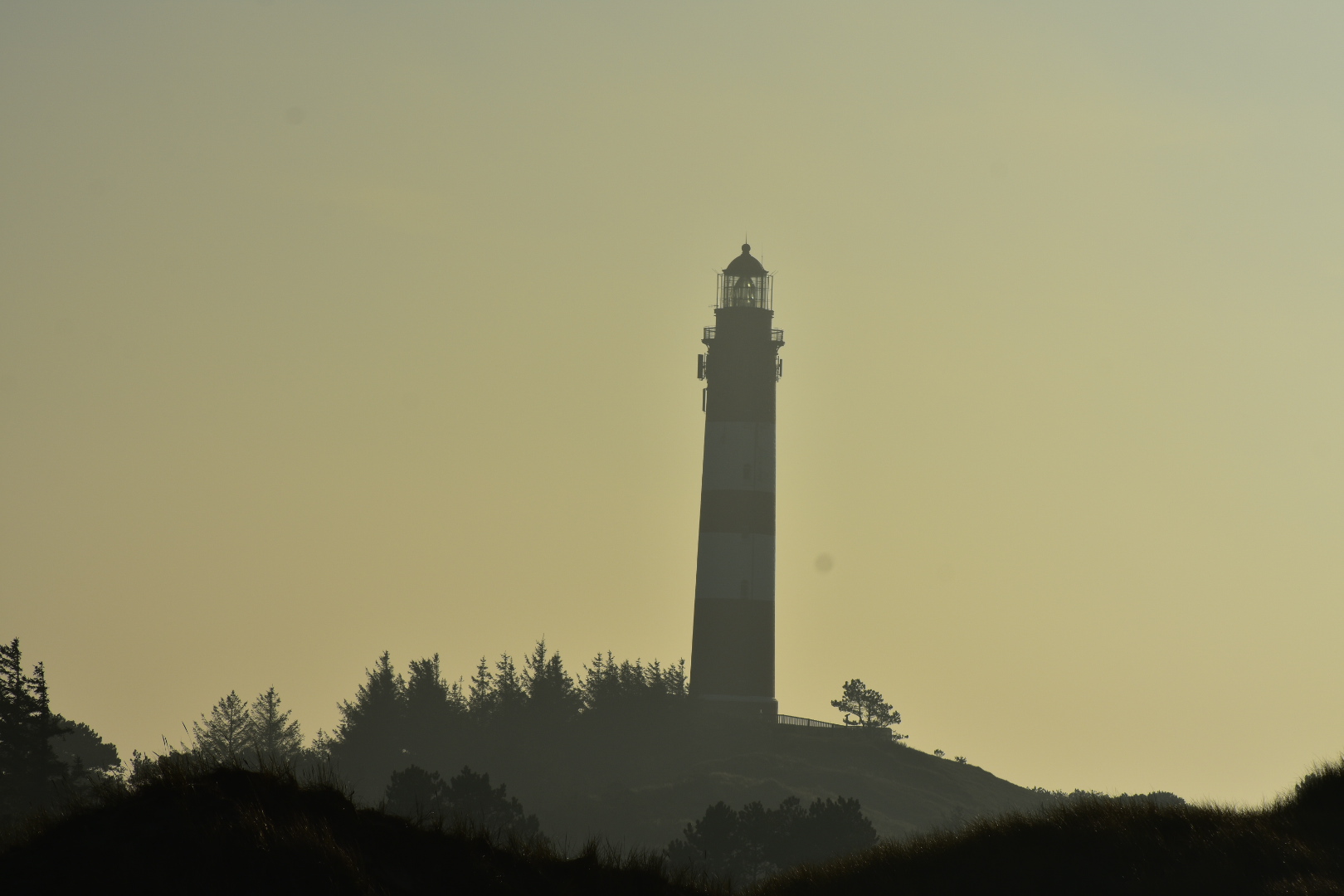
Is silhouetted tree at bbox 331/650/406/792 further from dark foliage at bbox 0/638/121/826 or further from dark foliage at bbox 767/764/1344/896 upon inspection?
dark foliage at bbox 767/764/1344/896

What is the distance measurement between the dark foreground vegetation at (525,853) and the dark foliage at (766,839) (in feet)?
115

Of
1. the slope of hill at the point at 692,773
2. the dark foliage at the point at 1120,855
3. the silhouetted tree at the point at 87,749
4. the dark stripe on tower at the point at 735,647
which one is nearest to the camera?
the dark foliage at the point at 1120,855

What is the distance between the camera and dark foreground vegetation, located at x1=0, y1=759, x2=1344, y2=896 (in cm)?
1852

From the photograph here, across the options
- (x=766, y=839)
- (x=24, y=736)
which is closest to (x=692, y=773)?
(x=766, y=839)

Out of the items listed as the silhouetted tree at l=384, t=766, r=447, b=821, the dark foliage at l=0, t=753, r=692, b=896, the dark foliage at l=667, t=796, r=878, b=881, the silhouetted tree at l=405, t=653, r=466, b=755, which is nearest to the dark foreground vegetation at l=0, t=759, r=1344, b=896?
the dark foliage at l=0, t=753, r=692, b=896

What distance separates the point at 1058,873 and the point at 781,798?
59084mm

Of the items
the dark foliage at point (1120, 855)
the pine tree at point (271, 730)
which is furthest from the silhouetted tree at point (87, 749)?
the dark foliage at point (1120, 855)

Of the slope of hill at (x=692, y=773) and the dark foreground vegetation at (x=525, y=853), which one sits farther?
the slope of hill at (x=692, y=773)

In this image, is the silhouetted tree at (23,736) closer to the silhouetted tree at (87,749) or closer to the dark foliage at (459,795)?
the dark foliage at (459,795)

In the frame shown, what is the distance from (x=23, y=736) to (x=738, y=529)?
36.9 metres

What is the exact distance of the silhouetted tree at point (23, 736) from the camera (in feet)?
186

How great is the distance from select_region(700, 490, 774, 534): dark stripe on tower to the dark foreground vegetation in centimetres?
5635

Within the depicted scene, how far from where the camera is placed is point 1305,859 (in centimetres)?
2288

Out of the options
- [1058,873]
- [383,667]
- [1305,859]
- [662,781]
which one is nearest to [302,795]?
[1058,873]
